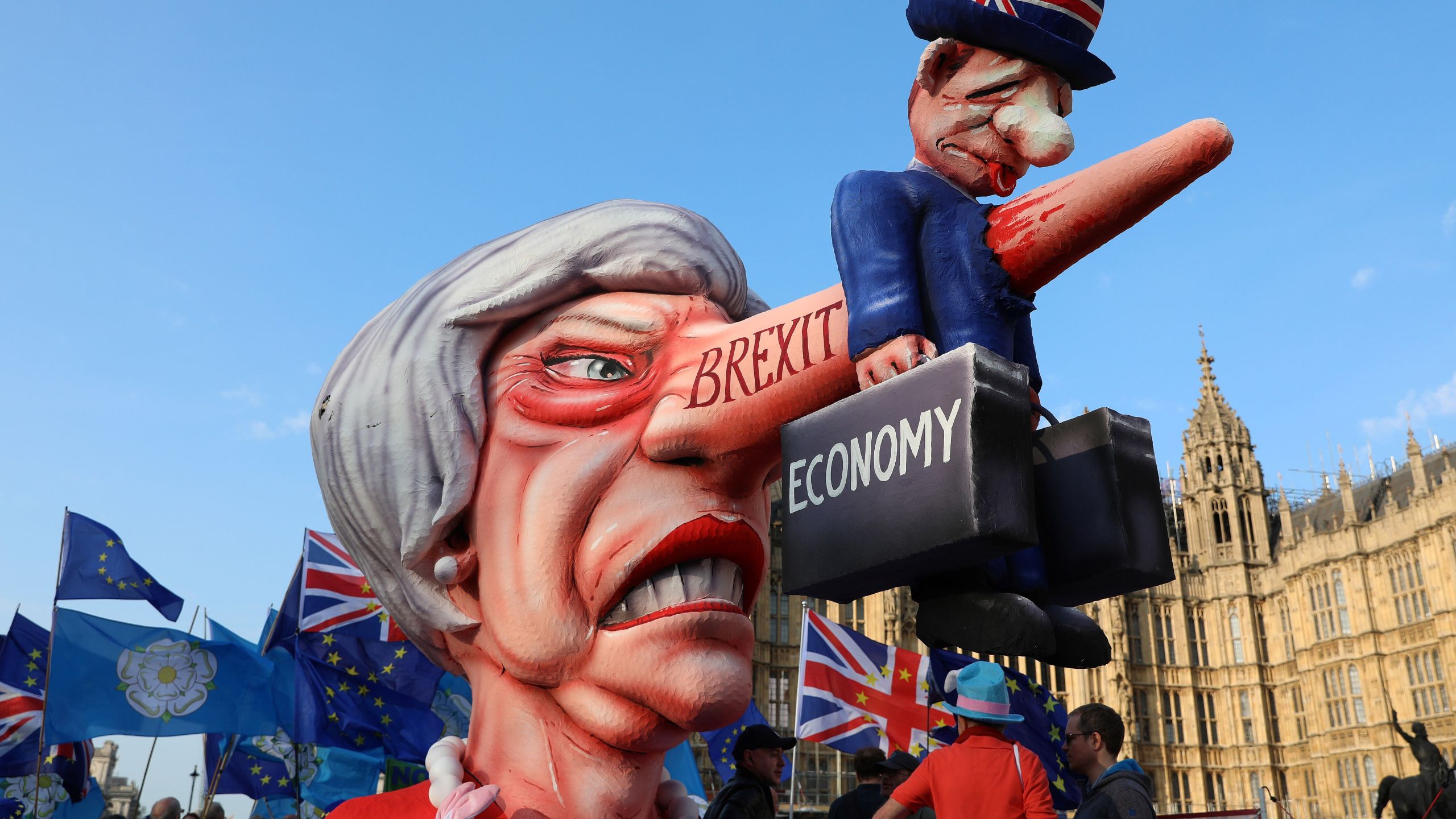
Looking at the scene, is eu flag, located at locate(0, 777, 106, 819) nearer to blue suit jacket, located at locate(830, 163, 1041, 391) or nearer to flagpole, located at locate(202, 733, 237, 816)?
flagpole, located at locate(202, 733, 237, 816)

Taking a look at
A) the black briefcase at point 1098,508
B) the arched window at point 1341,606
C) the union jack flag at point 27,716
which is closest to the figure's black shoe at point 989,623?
the black briefcase at point 1098,508

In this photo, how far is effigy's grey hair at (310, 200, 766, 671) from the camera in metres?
2.39

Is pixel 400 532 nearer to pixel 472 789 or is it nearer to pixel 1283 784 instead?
pixel 472 789

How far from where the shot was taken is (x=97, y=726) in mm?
6969

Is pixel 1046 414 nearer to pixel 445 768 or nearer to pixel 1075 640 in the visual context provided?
pixel 1075 640

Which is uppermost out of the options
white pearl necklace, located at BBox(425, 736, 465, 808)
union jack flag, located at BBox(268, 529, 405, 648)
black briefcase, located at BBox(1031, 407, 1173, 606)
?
union jack flag, located at BBox(268, 529, 405, 648)

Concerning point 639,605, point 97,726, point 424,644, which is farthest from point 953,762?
point 97,726

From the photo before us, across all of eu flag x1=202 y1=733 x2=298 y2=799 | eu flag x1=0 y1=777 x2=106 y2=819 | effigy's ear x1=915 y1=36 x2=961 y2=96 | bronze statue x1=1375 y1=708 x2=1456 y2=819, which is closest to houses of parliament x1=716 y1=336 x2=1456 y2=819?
bronze statue x1=1375 y1=708 x2=1456 y2=819

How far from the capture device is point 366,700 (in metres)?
7.90

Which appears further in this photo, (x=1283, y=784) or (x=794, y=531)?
(x=1283, y=784)

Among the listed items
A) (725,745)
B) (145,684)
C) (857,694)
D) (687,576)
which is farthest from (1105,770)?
(145,684)

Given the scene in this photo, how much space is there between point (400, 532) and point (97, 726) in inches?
233

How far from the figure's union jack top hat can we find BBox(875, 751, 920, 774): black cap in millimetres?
3390

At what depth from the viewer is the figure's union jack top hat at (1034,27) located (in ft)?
5.67
